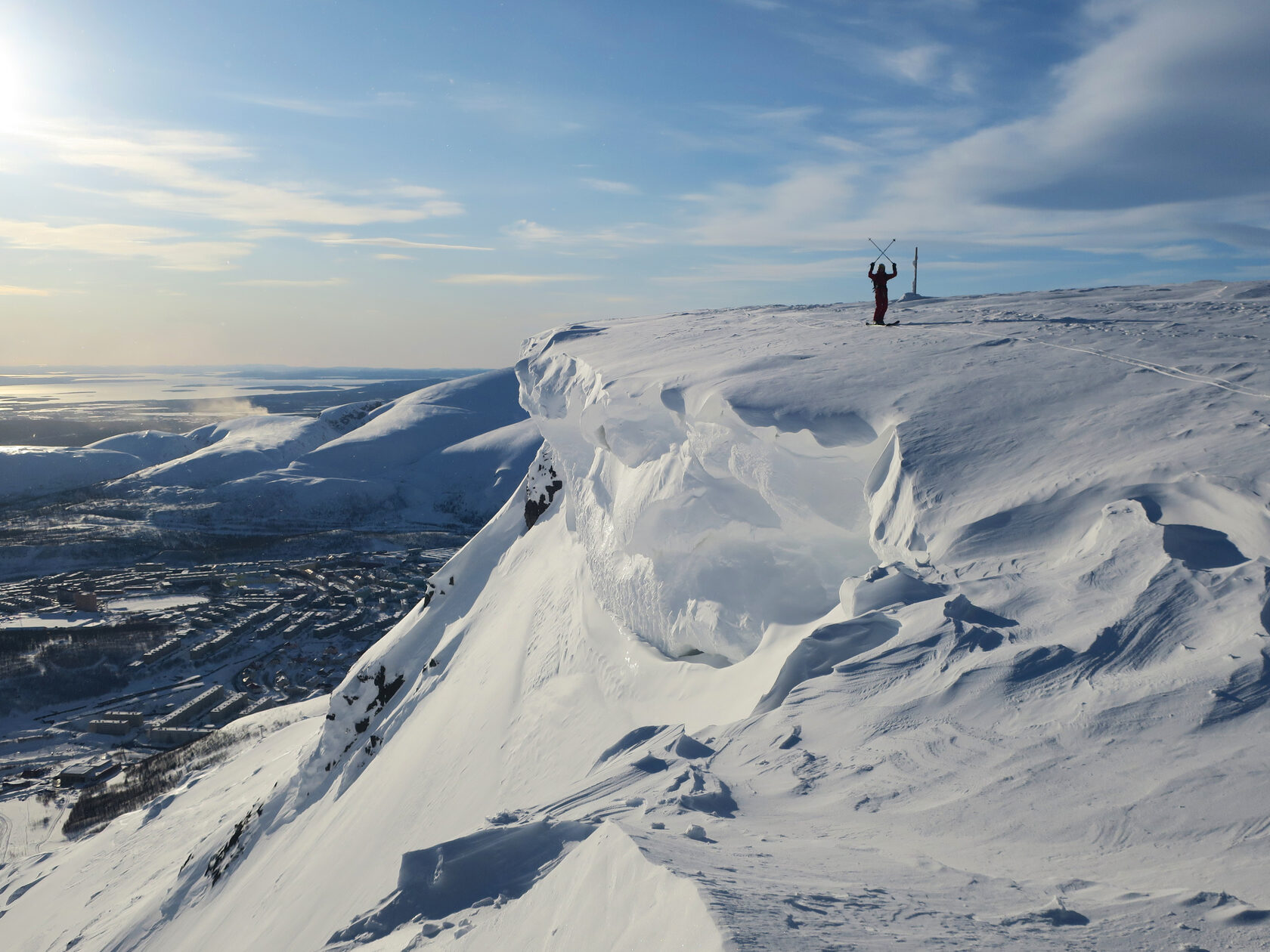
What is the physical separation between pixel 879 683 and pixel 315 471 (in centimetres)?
9064

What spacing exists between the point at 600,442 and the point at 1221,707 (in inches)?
359

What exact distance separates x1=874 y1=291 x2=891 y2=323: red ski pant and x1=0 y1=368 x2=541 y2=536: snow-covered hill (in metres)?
68.5

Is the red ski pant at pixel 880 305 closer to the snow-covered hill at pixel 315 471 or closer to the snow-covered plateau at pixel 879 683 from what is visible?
the snow-covered plateau at pixel 879 683

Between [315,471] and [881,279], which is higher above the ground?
[881,279]

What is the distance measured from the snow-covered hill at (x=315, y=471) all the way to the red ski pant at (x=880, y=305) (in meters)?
68.5

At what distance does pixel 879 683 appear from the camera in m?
3.99

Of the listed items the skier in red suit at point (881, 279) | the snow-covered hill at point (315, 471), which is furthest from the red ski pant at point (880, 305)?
the snow-covered hill at point (315, 471)

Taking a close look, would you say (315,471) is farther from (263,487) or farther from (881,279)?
(881,279)

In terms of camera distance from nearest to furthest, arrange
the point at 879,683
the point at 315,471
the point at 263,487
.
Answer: the point at 879,683 < the point at 263,487 < the point at 315,471

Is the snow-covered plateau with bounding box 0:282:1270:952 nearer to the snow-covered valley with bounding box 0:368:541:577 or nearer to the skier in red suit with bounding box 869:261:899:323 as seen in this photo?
the skier in red suit with bounding box 869:261:899:323

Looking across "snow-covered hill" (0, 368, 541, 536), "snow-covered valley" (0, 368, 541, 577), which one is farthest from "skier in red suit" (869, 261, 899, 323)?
"snow-covered hill" (0, 368, 541, 536)

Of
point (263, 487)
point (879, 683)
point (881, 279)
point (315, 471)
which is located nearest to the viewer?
point (879, 683)

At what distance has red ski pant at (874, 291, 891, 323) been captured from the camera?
1056 centimetres

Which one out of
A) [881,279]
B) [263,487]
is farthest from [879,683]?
[263,487]
